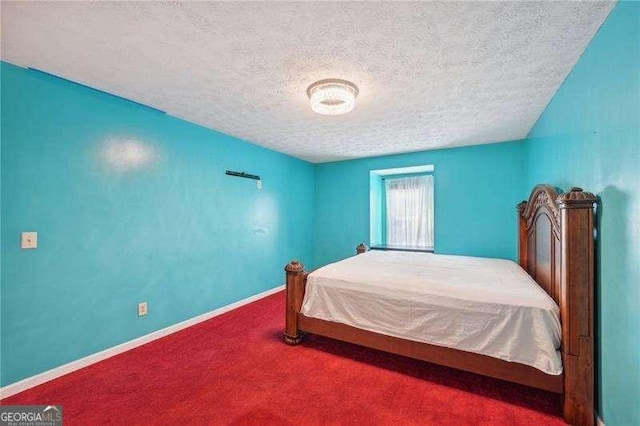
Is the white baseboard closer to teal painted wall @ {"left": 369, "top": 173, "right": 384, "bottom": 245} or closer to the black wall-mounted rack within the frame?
the black wall-mounted rack

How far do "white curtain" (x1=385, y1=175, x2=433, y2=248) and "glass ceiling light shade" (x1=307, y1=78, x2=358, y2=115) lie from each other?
10.1 ft

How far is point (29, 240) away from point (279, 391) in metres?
2.12

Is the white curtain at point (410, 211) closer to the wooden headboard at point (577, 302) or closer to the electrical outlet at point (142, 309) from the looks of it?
the wooden headboard at point (577, 302)

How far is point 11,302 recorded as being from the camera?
1863mm

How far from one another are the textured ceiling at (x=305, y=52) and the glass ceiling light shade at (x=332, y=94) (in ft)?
0.20

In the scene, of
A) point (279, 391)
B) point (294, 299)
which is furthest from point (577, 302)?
point (294, 299)

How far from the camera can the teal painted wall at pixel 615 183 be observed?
121 cm

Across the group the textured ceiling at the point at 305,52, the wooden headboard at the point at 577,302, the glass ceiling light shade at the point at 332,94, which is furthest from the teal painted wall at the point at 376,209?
the wooden headboard at the point at 577,302

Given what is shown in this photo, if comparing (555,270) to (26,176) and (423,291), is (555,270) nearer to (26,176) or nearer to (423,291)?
(423,291)

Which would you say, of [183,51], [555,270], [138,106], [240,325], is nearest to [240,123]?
[138,106]

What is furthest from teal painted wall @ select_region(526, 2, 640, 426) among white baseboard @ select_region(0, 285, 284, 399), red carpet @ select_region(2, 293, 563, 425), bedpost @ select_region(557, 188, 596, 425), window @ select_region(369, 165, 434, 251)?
white baseboard @ select_region(0, 285, 284, 399)

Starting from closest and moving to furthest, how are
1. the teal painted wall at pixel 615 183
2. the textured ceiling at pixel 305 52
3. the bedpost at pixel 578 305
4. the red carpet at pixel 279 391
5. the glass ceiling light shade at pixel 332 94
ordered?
the teal painted wall at pixel 615 183 → the textured ceiling at pixel 305 52 → the bedpost at pixel 578 305 → the red carpet at pixel 279 391 → the glass ceiling light shade at pixel 332 94

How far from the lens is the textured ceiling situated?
139 centimetres

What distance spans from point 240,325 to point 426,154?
3679 millimetres
